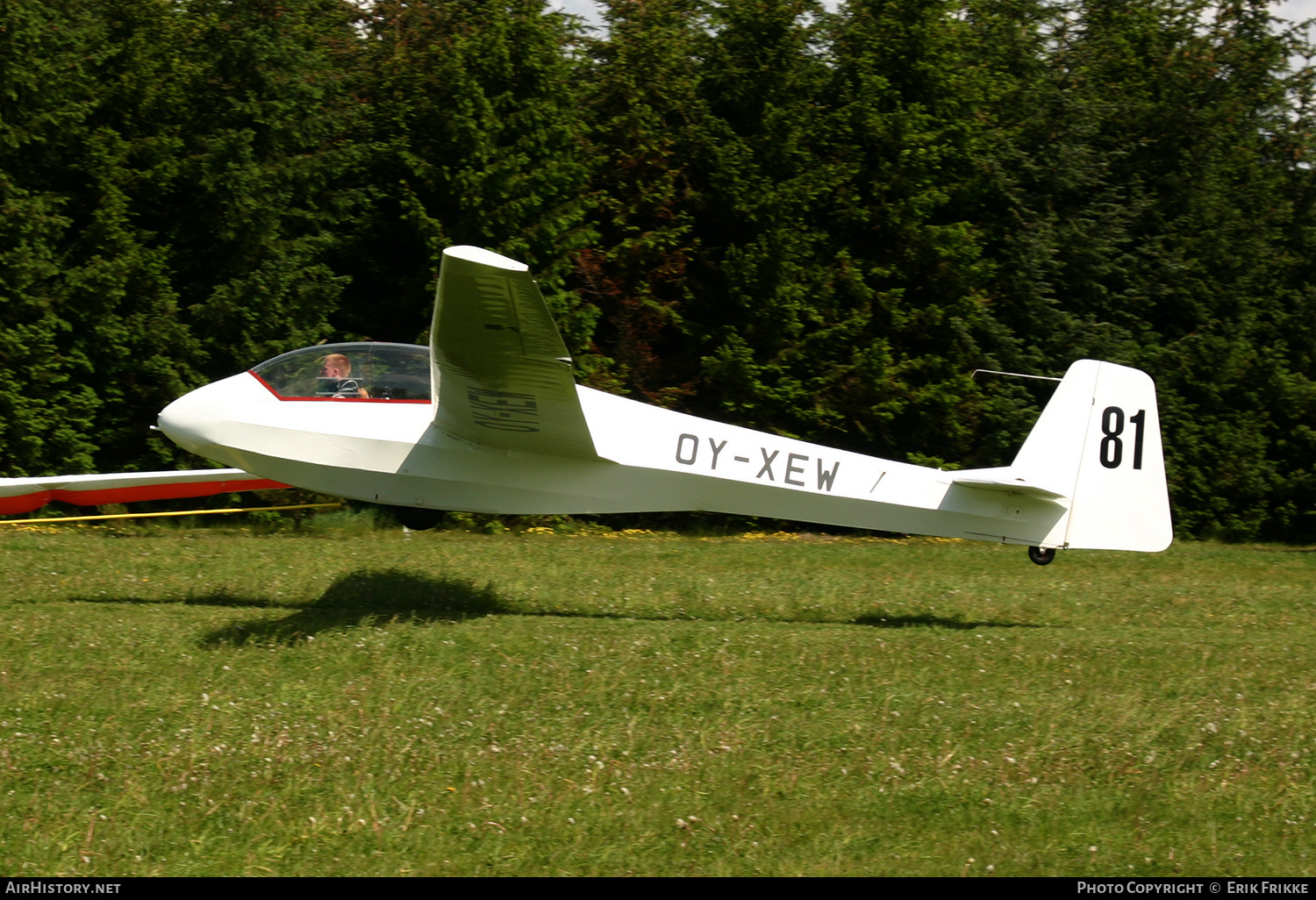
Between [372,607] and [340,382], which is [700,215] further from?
[372,607]

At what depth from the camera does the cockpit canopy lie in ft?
30.5

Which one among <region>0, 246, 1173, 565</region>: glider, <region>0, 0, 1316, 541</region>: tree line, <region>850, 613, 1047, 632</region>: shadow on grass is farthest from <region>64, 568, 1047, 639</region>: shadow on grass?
<region>0, 0, 1316, 541</region>: tree line

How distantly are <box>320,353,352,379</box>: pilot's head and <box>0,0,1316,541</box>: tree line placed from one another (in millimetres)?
7380

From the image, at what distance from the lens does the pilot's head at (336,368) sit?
9.33 metres

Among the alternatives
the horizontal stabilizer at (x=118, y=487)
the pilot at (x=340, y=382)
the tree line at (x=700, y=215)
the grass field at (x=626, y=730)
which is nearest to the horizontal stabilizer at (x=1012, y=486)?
the grass field at (x=626, y=730)

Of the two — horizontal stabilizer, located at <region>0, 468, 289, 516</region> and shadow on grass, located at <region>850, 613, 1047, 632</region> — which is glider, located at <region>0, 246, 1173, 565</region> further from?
horizontal stabilizer, located at <region>0, 468, 289, 516</region>

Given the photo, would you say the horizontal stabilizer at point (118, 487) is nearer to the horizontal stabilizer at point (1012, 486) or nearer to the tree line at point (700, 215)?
the tree line at point (700, 215)

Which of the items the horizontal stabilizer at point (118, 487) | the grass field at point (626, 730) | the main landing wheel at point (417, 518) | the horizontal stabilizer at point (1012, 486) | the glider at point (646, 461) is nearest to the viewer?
the grass field at point (626, 730)

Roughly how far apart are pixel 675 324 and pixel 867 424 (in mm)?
3635

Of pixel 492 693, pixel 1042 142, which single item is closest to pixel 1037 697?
pixel 492 693

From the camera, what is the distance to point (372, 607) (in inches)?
374

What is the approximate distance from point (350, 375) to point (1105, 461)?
21.2 ft

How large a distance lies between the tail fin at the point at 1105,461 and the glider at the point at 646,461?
1 cm

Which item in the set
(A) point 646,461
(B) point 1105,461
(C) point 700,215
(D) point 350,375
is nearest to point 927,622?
(B) point 1105,461
